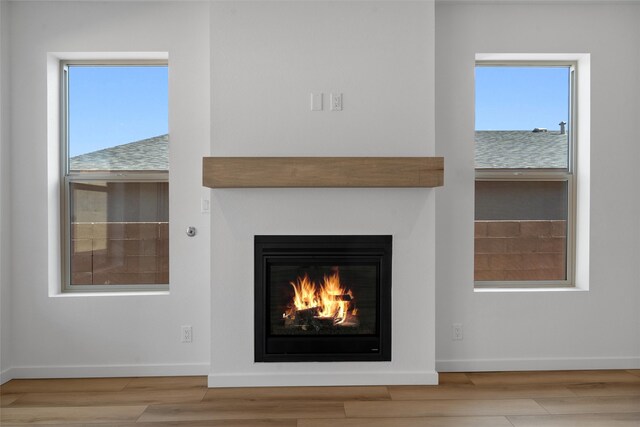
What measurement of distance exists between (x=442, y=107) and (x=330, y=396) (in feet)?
6.90

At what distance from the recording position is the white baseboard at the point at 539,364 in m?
3.45

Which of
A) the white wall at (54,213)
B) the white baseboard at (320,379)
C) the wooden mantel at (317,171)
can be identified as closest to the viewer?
the wooden mantel at (317,171)

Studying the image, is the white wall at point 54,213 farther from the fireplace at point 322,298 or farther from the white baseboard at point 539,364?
the white baseboard at point 539,364

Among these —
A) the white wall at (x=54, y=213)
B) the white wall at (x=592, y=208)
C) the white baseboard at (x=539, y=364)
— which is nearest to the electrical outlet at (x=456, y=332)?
the white wall at (x=592, y=208)

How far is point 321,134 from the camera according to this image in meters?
3.19

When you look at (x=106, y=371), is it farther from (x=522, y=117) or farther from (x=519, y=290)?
(x=522, y=117)

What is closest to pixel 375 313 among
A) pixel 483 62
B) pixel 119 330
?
pixel 119 330

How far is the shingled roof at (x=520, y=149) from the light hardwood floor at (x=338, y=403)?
1535 mm

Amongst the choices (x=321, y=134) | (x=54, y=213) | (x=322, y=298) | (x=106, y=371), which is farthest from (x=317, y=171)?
(x=106, y=371)

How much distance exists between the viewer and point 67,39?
335 centimetres

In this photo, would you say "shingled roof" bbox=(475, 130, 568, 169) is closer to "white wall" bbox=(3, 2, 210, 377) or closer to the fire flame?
the fire flame

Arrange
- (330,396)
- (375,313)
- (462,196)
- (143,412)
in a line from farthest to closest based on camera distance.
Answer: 1. (462,196)
2. (375,313)
3. (330,396)
4. (143,412)

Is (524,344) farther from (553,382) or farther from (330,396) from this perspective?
(330,396)

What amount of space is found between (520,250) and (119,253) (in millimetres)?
2989
